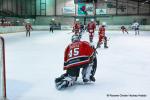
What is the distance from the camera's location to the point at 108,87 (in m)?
5.51

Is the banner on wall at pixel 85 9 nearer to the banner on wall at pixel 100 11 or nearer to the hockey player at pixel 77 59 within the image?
the banner on wall at pixel 100 11

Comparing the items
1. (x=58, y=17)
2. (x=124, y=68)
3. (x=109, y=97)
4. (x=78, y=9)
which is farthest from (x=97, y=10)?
(x=109, y=97)

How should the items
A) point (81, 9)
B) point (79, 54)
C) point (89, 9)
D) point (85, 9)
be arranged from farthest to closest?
point (81, 9), point (85, 9), point (89, 9), point (79, 54)

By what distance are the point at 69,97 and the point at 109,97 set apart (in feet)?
1.99

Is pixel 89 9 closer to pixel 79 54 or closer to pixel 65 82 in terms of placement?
pixel 79 54

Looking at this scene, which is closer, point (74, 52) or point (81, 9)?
point (74, 52)

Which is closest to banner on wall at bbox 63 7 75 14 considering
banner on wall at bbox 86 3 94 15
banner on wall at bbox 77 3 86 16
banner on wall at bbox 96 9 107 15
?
banner on wall at bbox 77 3 86 16

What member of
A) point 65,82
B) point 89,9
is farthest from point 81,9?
point 65,82

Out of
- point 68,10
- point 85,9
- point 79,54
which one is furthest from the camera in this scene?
point 68,10

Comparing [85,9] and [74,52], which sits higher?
[85,9]

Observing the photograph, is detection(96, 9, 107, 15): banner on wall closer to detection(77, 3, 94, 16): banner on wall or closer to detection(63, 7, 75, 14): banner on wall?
detection(77, 3, 94, 16): banner on wall

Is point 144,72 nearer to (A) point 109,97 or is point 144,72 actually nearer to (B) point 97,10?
(A) point 109,97

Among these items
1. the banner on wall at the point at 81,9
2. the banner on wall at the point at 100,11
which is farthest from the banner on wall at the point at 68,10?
the banner on wall at the point at 100,11

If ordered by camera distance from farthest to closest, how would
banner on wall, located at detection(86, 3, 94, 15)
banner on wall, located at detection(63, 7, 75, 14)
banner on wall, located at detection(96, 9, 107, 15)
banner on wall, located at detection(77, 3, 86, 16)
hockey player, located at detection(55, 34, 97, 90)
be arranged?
banner on wall, located at detection(63, 7, 75, 14)
banner on wall, located at detection(77, 3, 86, 16)
banner on wall, located at detection(96, 9, 107, 15)
banner on wall, located at detection(86, 3, 94, 15)
hockey player, located at detection(55, 34, 97, 90)
